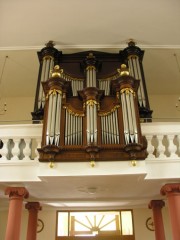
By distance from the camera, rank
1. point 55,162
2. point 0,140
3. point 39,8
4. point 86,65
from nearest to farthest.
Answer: point 55,162 → point 0,140 → point 39,8 → point 86,65

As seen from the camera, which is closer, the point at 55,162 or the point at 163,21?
the point at 55,162

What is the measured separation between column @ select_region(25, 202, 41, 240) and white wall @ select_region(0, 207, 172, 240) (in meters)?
0.91

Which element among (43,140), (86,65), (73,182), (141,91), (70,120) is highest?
(86,65)

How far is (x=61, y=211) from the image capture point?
8.05 m

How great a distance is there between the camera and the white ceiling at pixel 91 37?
250 inches

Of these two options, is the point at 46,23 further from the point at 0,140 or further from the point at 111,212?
the point at 111,212

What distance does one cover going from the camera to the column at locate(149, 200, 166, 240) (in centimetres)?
681

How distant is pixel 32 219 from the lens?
23.0ft

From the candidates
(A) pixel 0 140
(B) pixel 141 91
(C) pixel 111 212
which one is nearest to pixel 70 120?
(A) pixel 0 140

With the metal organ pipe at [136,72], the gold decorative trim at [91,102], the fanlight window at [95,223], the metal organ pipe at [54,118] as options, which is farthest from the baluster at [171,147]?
the fanlight window at [95,223]

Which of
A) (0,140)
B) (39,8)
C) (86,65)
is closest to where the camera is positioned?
(0,140)

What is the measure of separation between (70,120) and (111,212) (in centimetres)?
364

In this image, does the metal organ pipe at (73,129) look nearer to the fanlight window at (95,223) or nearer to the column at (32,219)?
the column at (32,219)

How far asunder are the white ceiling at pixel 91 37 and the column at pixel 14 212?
194mm
